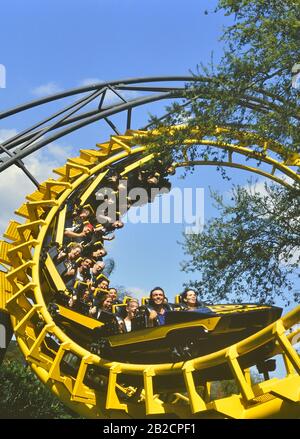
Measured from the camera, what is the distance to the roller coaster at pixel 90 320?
731 centimetres

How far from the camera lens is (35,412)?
16062mm

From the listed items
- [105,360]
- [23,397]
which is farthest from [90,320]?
[23,397]

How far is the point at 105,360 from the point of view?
29.5ft

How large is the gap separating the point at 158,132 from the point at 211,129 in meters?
1.14

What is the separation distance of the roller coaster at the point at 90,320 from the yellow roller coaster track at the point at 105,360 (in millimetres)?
15

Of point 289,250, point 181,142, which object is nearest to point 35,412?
point 289,250

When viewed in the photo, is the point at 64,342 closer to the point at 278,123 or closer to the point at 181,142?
the point at 181,142

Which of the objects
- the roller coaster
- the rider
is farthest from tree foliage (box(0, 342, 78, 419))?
the rider

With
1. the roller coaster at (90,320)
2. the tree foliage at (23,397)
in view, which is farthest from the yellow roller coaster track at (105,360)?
the tree foliage at (23,397)

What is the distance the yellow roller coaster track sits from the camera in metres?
7.23

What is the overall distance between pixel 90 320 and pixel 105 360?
26.6 inches

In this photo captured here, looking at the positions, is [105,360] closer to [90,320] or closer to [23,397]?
[90,320]

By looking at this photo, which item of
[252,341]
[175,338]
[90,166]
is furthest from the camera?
[90,166]

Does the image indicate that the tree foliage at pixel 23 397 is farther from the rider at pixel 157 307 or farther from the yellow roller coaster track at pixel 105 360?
the rider at pixel 157 307
